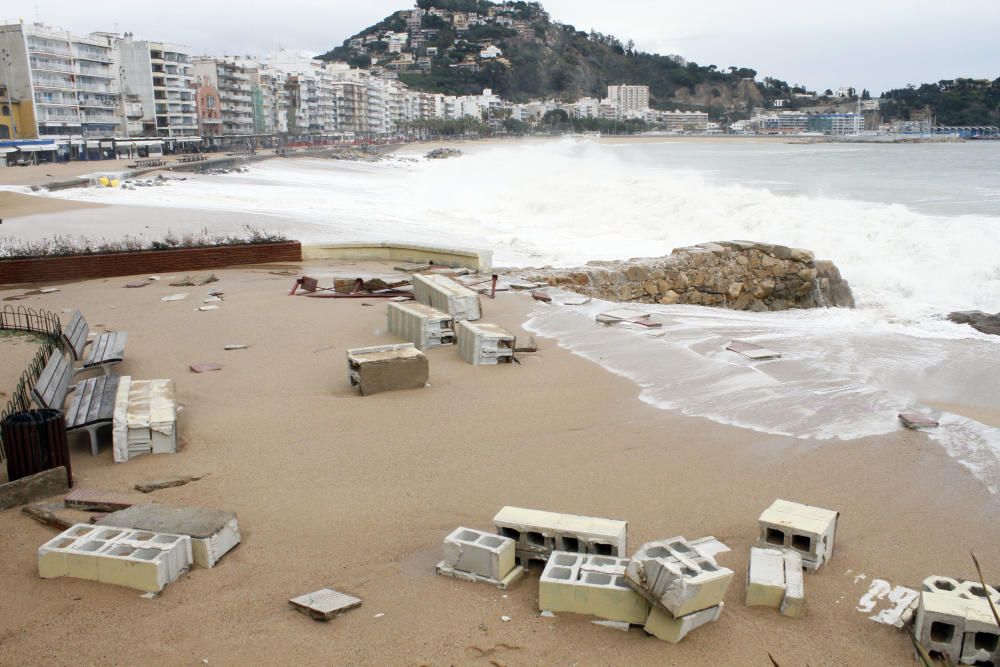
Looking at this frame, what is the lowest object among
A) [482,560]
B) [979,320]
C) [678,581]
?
[979,320]

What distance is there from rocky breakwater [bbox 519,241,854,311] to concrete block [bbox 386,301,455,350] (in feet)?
19.3

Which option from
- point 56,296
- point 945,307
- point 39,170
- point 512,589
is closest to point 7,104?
point 39,170

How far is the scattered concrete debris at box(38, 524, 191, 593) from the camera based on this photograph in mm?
5156

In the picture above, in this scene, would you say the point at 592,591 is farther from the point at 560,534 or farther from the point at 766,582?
the point at 766,582

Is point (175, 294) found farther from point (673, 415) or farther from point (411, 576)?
point (411, 576)

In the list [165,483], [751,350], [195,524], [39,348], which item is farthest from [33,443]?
[751,350]

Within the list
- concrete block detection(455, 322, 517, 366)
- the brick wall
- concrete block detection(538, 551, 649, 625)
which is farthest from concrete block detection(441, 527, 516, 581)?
the brick wall

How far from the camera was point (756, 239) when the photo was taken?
83.9ft

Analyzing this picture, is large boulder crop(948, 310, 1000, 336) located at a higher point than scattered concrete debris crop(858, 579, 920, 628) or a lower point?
lower

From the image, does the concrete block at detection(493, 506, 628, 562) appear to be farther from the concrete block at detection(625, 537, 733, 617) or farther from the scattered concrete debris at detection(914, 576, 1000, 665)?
the scattered concrete debris at detection(914, 576, 1000, 665)

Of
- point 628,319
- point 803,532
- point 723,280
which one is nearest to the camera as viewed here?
point 803,532

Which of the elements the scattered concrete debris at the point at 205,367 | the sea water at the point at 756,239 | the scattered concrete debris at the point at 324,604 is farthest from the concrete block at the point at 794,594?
the scattered concrete debris at the point at 205,367

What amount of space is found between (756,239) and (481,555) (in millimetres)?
22104

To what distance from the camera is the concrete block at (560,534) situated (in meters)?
5.32
